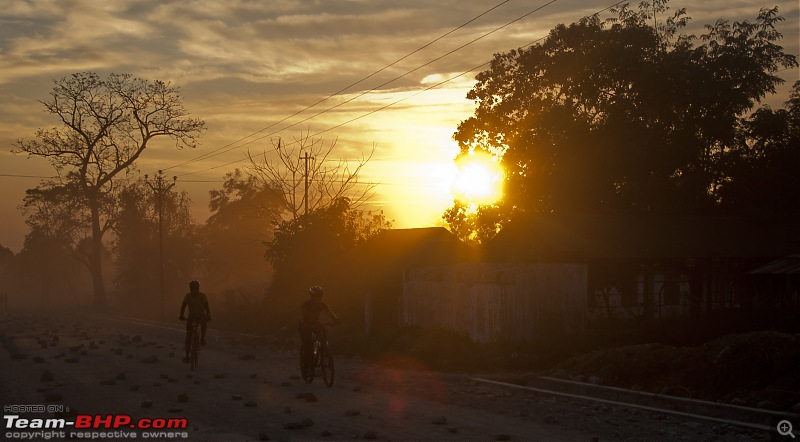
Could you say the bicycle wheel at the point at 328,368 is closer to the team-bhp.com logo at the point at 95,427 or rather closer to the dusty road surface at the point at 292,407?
the dusty road surface at the point at 292,407

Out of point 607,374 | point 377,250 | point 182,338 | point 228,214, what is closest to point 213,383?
point 607,374

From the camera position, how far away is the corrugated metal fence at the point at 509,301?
25.5 metres

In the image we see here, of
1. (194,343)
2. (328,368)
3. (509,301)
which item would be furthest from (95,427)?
(509,301)

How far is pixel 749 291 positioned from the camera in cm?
4041

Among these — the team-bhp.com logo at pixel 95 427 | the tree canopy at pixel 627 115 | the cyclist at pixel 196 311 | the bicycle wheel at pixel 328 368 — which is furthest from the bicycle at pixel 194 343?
the tree canopy at pixel 627 115

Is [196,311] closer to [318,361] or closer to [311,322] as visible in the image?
[311,322]

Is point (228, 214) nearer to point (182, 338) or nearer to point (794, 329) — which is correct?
point (182, 338)

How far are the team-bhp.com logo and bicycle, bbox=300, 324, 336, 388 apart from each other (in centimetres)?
502

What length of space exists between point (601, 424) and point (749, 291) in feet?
100

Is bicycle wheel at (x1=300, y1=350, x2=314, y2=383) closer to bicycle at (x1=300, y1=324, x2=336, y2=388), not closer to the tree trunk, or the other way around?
bicycle at (x1=300, y1=324, x2=336, y2=388)

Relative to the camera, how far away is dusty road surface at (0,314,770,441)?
11906 mm

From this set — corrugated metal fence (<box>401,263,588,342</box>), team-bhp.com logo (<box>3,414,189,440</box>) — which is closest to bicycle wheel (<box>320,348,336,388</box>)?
team-bhp.com logo (<box>3,414,189,440</box>)

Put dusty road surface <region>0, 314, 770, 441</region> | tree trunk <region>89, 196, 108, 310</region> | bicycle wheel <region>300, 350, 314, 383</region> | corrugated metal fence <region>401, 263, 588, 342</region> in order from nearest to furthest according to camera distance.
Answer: dusty road surface <region>0, 314, 770, 441</region>
bicycle wheel <region>300, 350, 314, 383</region>
corrugated metal fence <region>401, 263, 588, 342</region>
tree trunk <region>89, 196, 108, 310</region>

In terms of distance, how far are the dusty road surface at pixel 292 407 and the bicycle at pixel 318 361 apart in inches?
11.1
